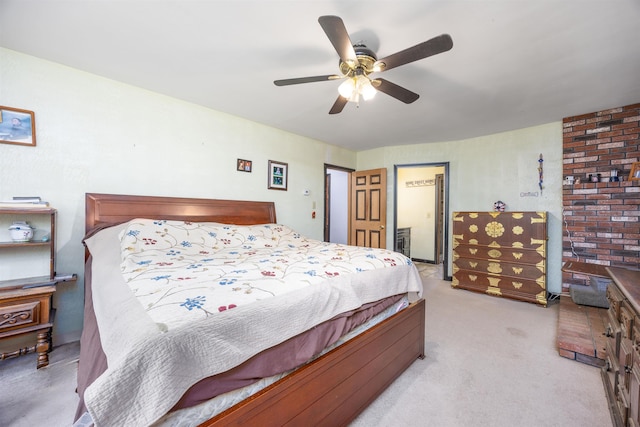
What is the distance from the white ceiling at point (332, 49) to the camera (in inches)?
62.3

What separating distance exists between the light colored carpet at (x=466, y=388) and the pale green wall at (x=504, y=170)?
178cm

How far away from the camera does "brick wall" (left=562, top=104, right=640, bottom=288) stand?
→ 294 centimetres

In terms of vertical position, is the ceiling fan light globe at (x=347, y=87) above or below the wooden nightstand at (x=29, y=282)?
above

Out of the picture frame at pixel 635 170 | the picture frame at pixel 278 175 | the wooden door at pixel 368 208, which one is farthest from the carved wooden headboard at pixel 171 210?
the picture frame at pixel 635 170

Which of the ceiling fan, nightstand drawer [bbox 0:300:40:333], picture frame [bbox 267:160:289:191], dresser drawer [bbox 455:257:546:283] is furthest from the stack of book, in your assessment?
dresser drawer [bbox 455:257:546:283]

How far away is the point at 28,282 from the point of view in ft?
6.37

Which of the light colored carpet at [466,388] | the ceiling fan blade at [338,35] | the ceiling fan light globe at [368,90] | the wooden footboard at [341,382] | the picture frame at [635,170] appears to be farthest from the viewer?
the picture frame at [635,170]

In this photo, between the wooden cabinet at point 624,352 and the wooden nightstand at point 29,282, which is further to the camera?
the wooden nightstand at point 29,282

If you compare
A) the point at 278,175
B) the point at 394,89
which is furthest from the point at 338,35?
the point at 278,175

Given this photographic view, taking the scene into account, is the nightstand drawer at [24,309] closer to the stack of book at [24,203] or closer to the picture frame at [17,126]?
the stack of book at [24,203]

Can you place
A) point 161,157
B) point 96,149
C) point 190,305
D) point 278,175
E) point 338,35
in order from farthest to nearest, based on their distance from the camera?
1. point 278,175
2. point 161,157
3. point 96,149
4. point 338,35
5. point 190,305

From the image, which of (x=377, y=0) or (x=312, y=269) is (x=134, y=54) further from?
(x=312, y=269)

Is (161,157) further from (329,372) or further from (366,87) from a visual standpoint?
(329,372)

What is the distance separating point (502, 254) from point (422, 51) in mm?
3270
